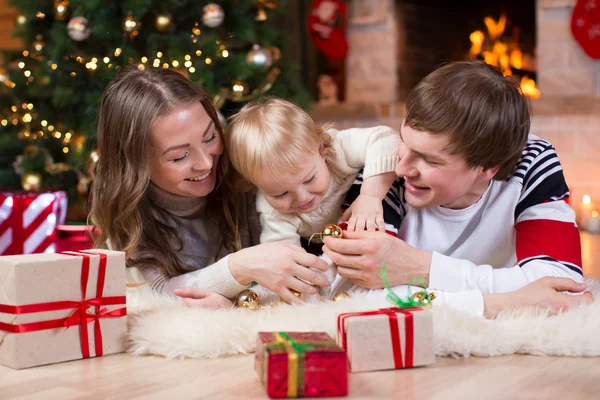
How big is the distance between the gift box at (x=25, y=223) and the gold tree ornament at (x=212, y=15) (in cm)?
106

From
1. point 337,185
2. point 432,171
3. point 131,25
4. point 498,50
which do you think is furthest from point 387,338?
point 498,50

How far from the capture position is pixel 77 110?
11.3 ft

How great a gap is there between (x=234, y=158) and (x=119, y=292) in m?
0.47

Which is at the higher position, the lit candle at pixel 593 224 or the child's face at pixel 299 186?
the child's face at pixel 299 186

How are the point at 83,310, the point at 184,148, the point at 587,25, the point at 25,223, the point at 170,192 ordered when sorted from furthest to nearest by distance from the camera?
the point at 587,25
the point at 25,223
the point at 170,192
the point at 184,148
the point at 83,310

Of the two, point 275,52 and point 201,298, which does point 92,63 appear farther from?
point 201,298

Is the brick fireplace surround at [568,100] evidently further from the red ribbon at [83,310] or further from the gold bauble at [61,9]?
the red ribbon at [83,310]

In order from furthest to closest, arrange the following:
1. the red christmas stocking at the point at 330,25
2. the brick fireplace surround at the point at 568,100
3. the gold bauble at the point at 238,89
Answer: the red christmas stocking at the point at 330,25, the brick fireplace surround at the point at 568,100, the gold bauble at the point at 238,89

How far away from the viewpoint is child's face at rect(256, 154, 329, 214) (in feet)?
5.53

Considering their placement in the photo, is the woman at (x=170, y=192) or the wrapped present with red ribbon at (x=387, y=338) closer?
the wrapped present with red ribbon at (x=387, y=338)

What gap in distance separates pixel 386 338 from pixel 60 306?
59 cm

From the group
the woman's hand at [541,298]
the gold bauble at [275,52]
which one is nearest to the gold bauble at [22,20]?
the gold bauble at [275,52]

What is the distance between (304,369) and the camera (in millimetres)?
1146

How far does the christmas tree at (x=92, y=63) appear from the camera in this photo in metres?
3.13
